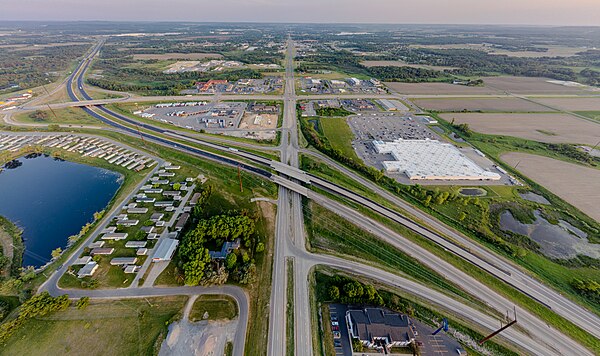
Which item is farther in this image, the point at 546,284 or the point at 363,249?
the point at 363,249

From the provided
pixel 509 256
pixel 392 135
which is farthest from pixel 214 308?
pixel 392 135

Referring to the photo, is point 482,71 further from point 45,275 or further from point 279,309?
point 45,275

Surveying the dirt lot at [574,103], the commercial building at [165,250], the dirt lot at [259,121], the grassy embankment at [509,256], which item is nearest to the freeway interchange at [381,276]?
the grassy embankment at [509,256]

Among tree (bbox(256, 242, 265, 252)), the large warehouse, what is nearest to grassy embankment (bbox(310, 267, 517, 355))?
tree (bbox(256, 242, 265, 252))

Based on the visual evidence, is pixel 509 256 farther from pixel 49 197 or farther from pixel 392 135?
pixel 49 197

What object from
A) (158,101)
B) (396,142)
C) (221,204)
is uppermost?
(158,101)

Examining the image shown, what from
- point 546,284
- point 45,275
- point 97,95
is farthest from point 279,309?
point 97,95
